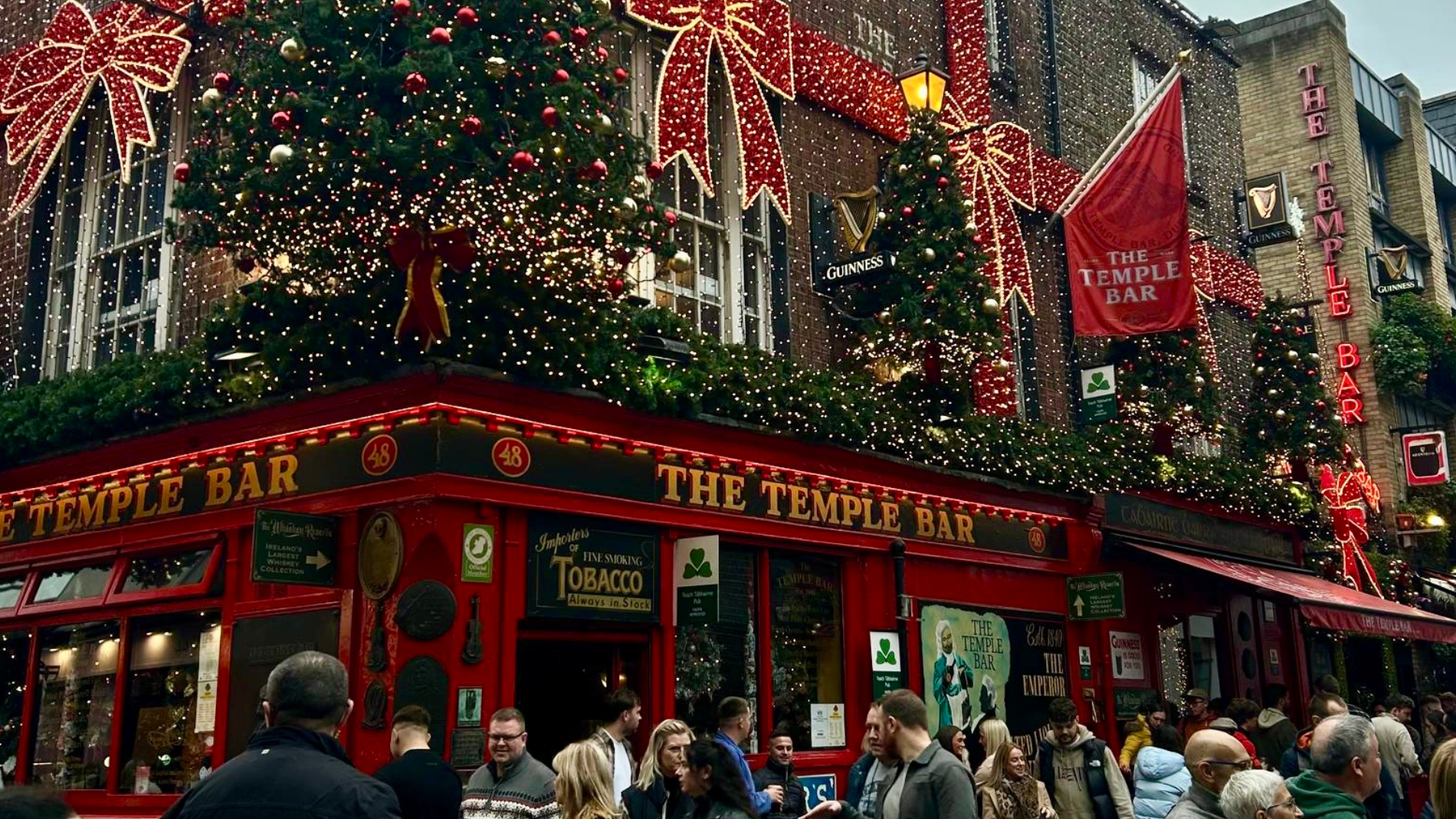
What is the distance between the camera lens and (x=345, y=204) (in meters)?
10.3

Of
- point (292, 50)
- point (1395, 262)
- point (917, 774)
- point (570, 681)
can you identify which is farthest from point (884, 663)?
point (1395, 262)

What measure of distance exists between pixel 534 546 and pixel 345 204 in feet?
9.81

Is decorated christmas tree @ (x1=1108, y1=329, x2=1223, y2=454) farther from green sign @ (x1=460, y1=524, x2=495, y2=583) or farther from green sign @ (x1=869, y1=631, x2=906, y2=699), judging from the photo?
green sign @ (x1=460, y1=524, x2=495, y2=583)

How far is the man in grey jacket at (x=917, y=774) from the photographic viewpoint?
6.04 m

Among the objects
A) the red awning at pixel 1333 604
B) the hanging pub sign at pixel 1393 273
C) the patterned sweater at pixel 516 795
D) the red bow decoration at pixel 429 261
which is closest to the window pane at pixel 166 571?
the red bow decoration at pixel 429 261

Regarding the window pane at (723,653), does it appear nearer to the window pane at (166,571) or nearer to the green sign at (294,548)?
the green sign at (294,548)

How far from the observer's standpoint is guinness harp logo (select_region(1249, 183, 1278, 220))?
25484 mm

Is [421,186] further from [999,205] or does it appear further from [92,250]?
[999,205]

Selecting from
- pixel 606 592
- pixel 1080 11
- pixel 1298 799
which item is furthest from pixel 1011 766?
pixel 1080 11

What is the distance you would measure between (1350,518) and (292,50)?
840 inches

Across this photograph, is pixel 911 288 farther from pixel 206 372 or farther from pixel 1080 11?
pixel 1080 11

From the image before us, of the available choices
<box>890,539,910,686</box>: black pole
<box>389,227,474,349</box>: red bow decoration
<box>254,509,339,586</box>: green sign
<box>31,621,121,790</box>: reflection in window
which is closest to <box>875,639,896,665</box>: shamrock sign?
<box>890,539,910,686</box>: black pole

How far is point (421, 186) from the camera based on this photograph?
402 inches

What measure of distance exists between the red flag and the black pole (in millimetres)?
4984
